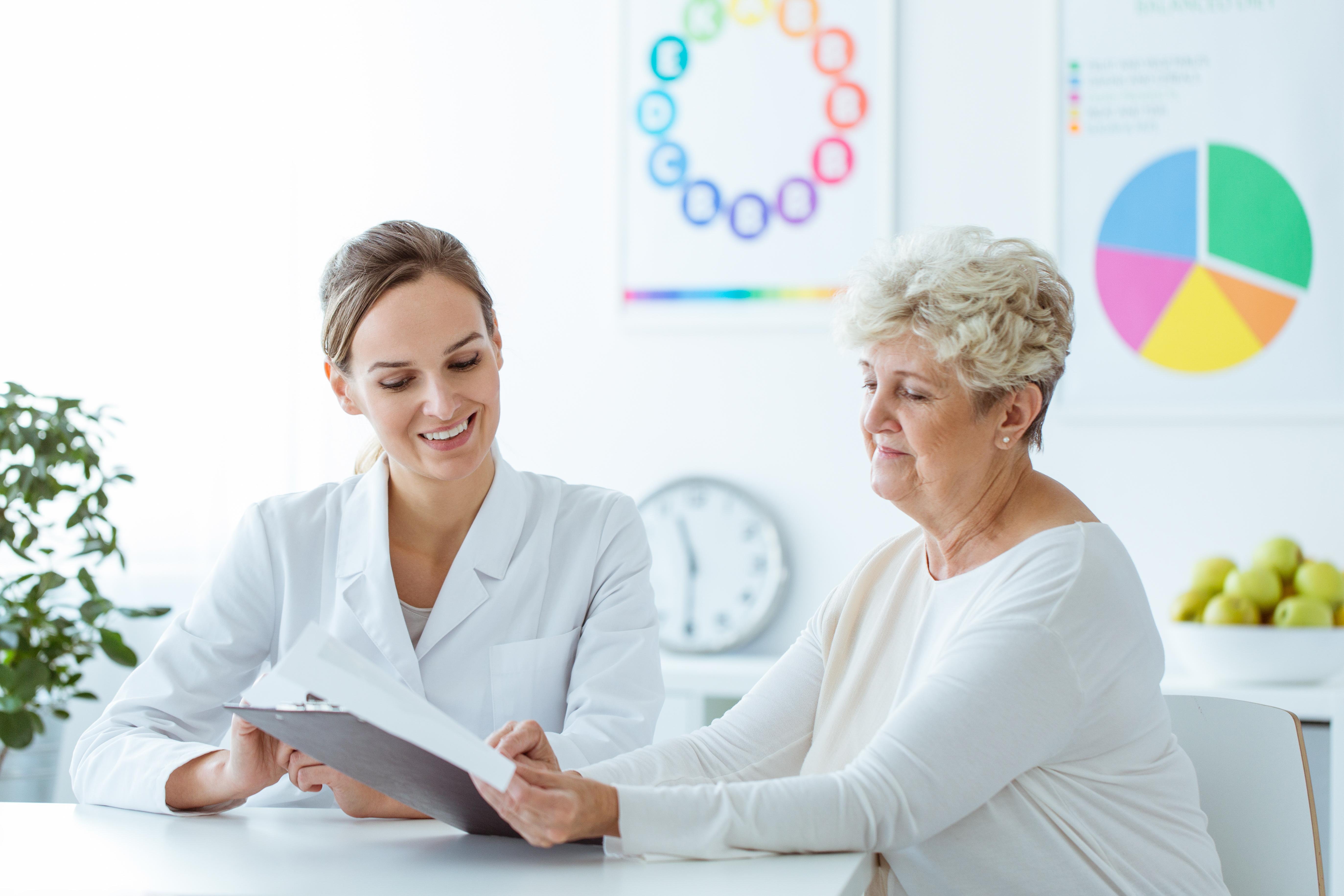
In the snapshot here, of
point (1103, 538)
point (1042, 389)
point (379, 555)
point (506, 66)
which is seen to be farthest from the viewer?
point (506, 66)

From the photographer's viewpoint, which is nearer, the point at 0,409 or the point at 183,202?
the point at 0,409

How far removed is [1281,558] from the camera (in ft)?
7.56

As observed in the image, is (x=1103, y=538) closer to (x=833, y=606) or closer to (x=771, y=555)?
(x=833, y=606)

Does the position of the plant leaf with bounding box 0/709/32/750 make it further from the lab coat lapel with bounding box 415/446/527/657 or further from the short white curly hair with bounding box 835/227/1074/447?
the short white curly hair with bounding box 835/227/1074/447

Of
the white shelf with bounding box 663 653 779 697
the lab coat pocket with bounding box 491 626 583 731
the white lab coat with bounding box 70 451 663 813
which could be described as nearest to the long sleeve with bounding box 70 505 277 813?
the white lab coat with bounding box 70 451 663 813

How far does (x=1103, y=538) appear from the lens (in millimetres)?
1217

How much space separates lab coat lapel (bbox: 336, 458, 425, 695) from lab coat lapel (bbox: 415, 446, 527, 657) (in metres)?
0.04

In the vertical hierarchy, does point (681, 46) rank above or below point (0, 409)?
above

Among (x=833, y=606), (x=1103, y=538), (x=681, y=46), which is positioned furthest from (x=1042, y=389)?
(x=681, y=46)

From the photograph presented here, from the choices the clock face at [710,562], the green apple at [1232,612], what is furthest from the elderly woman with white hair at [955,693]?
the clock face at [710,562]

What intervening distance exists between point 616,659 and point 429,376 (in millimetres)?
452

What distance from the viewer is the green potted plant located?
2.29 meters

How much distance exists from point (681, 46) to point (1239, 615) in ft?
5.87

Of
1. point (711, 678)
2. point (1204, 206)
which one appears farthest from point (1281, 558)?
point (711, 678)
